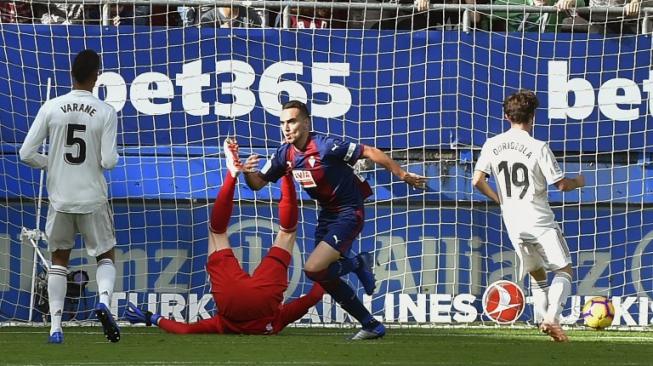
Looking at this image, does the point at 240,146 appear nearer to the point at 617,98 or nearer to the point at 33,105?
the point at 33,105

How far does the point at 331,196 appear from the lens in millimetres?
10430

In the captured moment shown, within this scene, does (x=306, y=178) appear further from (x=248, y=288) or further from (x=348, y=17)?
(x=348, y=17)

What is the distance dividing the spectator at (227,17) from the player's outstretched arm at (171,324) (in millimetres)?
3206

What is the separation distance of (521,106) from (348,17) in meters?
3.58

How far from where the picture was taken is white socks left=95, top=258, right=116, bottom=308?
31.2ft

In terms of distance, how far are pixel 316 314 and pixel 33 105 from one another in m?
3.26

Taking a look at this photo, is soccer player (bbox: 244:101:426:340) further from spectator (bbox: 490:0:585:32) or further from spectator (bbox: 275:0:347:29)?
spectator (bbox: 490:0:585:32)

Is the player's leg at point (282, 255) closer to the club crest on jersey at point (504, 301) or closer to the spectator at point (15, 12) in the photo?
the club crest on jersey at point (504, 301)

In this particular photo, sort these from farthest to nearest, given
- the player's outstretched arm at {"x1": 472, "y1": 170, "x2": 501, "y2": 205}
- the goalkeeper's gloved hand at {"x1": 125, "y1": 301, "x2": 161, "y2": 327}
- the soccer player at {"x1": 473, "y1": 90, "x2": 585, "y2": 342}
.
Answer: the goalkeeper's gloved hand at {"x1": 125, "y1": 301, "x2": 161, "y2": 327}
the player's outstretched arm at {"x1": 472, "y1": 170, "x2": 501, "y2": 205}
the soccer player at {"x1": 473, "y1": 90, "x2": 585, "y2": 342}

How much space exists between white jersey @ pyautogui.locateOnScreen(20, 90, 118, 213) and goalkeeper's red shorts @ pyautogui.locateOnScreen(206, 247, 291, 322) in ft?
5.64

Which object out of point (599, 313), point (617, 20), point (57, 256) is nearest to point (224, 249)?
point (57, 256)

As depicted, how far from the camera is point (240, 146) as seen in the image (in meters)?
12.9

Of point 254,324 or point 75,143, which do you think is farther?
point 254,324

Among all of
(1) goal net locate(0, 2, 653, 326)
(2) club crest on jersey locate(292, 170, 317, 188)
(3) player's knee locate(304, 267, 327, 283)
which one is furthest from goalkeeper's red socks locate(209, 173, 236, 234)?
(1) goal net locate(0, 2, 653, 326)
